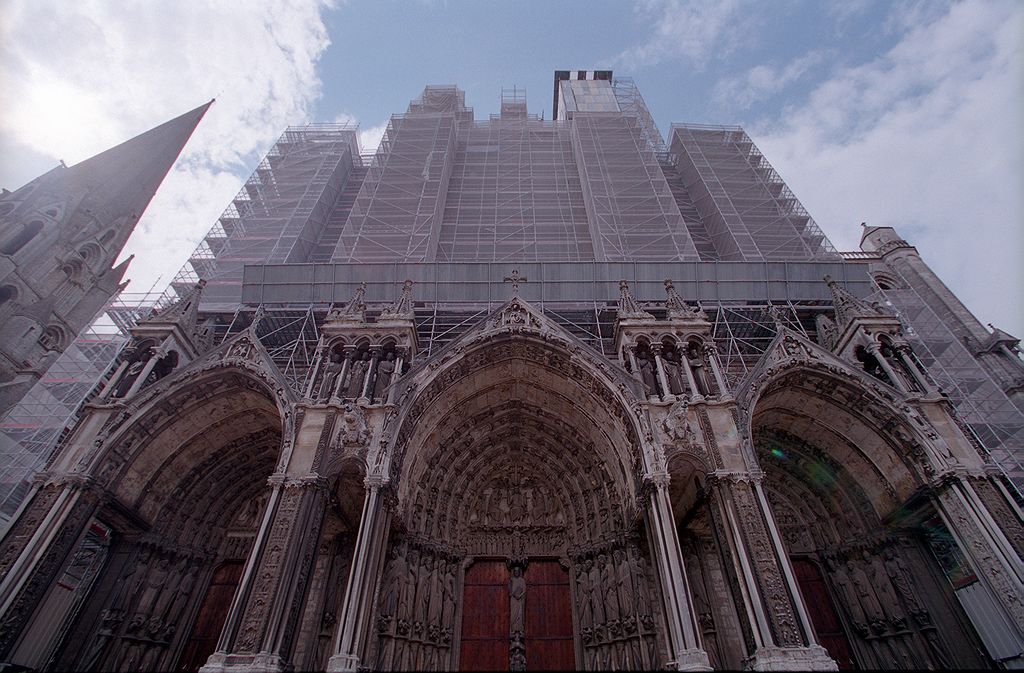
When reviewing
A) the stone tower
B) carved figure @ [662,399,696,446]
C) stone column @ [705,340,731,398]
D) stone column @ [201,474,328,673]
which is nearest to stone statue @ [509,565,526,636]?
stone column @ [201,474,328,673]

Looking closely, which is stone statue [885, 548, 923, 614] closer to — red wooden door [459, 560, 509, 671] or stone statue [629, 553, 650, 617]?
stone statue [629, 553, 650, 617]

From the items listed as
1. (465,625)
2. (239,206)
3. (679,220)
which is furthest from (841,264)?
(239,206)

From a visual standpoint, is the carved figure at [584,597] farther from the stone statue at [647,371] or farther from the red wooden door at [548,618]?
the stone statue at [647,371]

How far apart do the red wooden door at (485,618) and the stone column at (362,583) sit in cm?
313

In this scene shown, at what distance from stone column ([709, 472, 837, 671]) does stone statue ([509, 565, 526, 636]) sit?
480 cm

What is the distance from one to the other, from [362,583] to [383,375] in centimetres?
444

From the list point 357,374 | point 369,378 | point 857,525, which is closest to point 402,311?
point 357,374

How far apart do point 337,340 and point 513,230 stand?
10.5 meters

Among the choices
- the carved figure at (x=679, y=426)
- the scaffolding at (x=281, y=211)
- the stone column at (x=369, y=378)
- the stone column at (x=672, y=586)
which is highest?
the scaffolding at (x=281, y=211)

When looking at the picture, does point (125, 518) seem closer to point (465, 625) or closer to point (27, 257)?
point (465, 625)

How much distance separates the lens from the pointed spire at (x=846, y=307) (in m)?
13.2

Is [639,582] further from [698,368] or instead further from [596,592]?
[698,368]

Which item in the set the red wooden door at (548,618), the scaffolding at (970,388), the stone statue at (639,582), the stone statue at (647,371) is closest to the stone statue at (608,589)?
the stone statue at (639,582)

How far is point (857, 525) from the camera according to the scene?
11.9 meters
